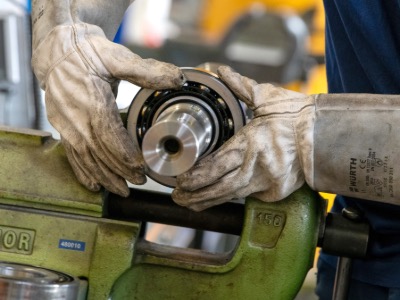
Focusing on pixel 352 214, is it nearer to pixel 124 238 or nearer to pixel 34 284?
pixel 124 238

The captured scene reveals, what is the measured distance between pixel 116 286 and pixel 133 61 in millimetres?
323

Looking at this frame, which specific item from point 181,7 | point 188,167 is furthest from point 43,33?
point 181,7

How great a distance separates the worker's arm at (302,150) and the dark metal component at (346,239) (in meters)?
0.07

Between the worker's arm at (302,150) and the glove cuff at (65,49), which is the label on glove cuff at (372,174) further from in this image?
the glove cuff at (65,49)

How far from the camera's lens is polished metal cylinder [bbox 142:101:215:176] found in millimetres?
1016

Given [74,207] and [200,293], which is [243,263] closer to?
[200,293]

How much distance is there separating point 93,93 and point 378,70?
1.49 feet

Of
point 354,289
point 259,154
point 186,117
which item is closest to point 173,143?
point 186,117

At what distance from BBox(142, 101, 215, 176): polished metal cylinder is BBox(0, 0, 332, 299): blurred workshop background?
0.69 metres

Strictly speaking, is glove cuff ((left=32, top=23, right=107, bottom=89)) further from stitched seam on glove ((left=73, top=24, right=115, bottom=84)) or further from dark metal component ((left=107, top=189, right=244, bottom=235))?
dark metal component ((left=107, top=189, right=244, bottom=235))

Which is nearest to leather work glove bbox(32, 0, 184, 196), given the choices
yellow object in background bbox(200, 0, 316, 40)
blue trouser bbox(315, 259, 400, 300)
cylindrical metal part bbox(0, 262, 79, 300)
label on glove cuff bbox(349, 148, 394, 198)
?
cylindrical metal part bbox(0, 262, 79, 300)

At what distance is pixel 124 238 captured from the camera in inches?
45.4

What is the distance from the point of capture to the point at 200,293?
1.18 m

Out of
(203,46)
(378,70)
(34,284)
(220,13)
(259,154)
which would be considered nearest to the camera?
(34,284)
